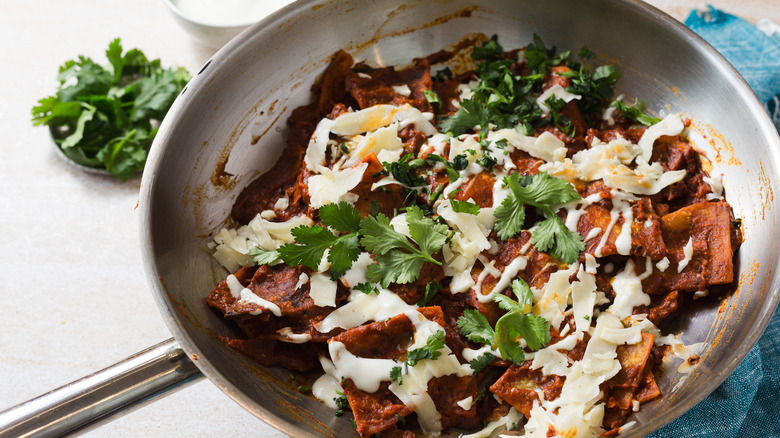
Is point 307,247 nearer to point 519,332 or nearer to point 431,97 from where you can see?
point 519,332

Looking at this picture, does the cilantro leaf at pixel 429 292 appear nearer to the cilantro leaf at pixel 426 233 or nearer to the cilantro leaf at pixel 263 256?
the cilantro leaf at pixel 426 233

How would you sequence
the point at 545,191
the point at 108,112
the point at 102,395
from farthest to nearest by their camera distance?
1. the point at 108,112
2. the point at 545,191
3. the point at 102,395

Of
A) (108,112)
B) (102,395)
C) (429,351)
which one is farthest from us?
(108,112)

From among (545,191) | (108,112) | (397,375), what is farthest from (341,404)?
(108,112)

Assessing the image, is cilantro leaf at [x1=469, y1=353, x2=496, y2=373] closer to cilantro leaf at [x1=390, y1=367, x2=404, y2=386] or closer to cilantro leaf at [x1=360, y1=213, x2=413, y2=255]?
cilantro leaf at [x1=390, y1=367, x2=404, y2=386]

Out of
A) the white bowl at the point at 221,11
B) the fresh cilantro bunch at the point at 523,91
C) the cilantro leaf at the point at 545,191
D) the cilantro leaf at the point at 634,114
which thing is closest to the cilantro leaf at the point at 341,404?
the cilantro leaf at the point at 545,191
